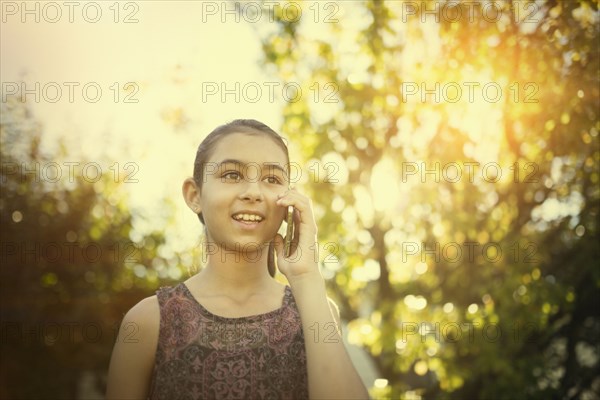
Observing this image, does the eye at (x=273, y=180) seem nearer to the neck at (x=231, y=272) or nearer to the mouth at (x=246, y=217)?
the mouth at (x=246, y=217)

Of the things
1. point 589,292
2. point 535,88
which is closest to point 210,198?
point 535,88

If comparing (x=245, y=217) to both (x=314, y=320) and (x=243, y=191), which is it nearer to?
(x=243, y=191)

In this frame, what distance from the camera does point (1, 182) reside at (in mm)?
11336

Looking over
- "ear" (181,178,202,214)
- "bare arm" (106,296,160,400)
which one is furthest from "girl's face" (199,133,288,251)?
"bare arm" (106,296,160,400)

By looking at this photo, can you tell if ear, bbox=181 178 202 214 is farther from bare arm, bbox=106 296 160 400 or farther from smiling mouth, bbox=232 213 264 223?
bare arm, bbox=106 296 160 400

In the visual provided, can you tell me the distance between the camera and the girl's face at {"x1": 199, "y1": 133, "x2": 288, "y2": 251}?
282 centimetres

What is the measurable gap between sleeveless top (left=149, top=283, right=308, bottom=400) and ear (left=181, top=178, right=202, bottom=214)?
Answer: 0.46 metres

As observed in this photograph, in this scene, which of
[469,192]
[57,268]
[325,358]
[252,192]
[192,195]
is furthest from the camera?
[57,268]

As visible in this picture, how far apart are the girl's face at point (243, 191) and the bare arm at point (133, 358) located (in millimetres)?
487

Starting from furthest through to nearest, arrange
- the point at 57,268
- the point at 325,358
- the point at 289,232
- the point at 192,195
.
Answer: the point at 57,268 < the point at 192,195 < the point at 289,232 < the point at 325,358

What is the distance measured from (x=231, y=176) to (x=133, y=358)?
34.9 inches

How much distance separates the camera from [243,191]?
2.82m

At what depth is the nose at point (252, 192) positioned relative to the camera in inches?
110

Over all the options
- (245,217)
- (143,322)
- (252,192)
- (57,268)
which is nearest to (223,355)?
(143,322)
